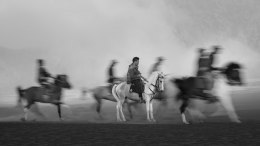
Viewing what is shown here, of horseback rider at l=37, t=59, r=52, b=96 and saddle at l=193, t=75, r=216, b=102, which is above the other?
horseback rider at l=37, t=59, r=52, b=96

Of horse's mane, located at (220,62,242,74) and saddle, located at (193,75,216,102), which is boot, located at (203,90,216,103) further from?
horse's mane, located at (220,62,242,74)

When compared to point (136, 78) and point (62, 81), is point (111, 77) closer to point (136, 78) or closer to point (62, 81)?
point (62, 81)

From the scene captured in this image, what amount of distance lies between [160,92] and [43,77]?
5.22 m

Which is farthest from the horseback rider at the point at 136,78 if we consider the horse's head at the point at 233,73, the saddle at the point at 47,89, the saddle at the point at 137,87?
the saddle at the point at 47,89

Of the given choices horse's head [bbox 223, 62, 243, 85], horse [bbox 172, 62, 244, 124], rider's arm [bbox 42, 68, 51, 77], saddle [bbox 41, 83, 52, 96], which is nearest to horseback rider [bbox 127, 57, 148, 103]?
horse [bbox 172, 62, 244, 124]

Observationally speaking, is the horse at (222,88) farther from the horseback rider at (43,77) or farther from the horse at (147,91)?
the horseback rider at (43,77)

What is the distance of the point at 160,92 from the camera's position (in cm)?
1669

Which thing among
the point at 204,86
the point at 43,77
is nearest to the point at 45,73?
the point at 43,77

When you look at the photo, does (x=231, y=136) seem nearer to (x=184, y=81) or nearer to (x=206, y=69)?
(x=206, y=69)

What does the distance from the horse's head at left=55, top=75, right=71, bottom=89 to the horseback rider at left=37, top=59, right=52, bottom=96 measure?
1.51 ft

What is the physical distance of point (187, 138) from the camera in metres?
8.98

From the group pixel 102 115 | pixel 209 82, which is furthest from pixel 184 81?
pixel 102 115

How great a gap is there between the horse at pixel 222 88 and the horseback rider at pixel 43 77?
237 inches

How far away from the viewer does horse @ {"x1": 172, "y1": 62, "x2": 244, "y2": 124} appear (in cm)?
1304
